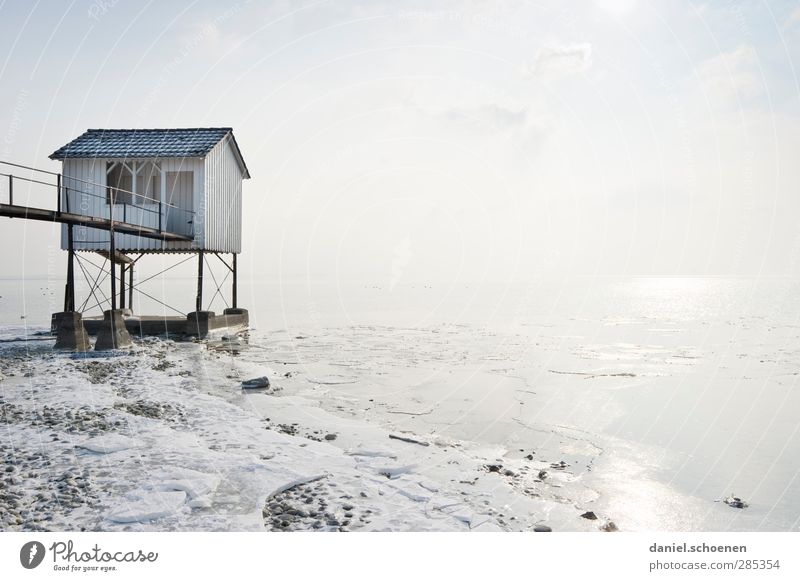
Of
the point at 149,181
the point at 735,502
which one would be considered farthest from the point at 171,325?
the point at 735,502

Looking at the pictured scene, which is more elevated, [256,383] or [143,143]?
[143,143]

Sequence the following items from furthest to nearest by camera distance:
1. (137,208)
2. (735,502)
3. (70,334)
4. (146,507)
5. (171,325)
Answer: (171,325)
(137,208)
(70,334)
(735,502)
(146,507)

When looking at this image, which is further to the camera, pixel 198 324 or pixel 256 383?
pixel 198 324

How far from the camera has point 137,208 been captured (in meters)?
21.4

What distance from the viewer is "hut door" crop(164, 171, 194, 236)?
2183 centimetres

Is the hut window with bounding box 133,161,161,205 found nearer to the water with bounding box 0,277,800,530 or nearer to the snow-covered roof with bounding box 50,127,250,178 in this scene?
the snow-covered roof with bounding box 50,127,250,178

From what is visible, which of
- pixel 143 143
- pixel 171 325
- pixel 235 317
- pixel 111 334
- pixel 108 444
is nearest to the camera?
pixel 108 444

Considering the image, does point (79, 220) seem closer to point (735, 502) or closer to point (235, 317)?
point (235, 317)

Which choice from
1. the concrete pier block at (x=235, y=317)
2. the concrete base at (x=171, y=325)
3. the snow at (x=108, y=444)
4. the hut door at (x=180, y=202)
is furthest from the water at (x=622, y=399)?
the hut door at (x=180, y=202)

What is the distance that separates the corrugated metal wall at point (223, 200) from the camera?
22312 millimetres

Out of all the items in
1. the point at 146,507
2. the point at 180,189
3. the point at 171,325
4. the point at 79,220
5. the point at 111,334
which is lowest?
the point at 146,507

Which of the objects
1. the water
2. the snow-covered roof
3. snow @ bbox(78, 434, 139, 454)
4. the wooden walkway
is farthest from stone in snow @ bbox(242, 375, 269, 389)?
the snow-covered roof

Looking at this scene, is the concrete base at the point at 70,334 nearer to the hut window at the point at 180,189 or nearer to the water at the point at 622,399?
the water at the point at 622,399

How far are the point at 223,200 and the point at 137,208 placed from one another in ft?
12.1
